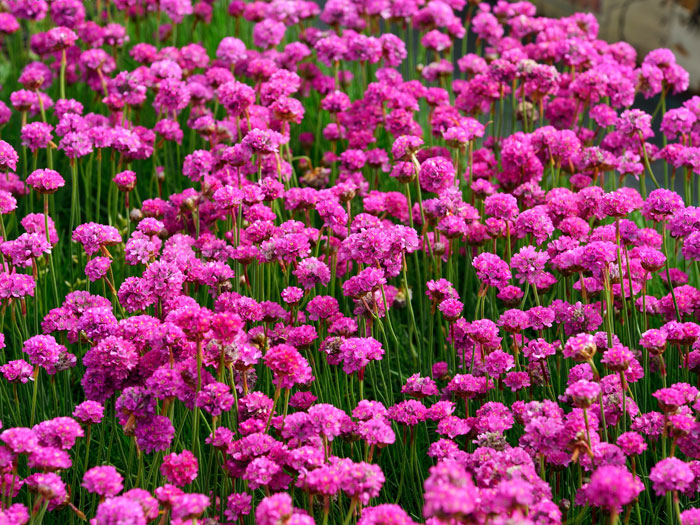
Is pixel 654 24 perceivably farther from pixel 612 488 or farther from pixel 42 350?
pixel 612 488

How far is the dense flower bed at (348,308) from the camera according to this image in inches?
77.4

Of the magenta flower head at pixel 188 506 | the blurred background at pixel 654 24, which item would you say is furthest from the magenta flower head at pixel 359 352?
the blurred background at pixel 654 24

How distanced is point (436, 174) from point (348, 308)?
58cm

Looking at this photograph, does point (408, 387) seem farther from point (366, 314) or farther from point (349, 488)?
point (349, 488)

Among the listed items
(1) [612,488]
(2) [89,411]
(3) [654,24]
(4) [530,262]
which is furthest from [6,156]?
(3) [654,24]

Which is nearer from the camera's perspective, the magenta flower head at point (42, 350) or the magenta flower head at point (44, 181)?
the magenta flower head at point (42, 350)

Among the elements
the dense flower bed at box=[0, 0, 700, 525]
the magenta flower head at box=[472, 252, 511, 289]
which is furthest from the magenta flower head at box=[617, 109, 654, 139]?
the magenta flower head at box=[472, 252, 511, 289]

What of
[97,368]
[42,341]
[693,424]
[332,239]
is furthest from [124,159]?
[693,424]

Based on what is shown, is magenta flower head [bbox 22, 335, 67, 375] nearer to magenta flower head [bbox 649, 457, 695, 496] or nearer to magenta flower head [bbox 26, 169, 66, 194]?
magenta flower head [bbox 26, 169, 66, 194]

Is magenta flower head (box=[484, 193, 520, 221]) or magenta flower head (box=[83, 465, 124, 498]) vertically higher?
magenta flower head (box=[484, 193, 520, 221])

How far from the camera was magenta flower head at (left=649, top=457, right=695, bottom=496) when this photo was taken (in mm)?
1820

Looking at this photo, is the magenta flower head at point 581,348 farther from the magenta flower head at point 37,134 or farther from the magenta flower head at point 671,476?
the magenta flower head at point 37,134

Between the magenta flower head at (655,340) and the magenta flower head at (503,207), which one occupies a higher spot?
the magenta flower head at (503,207)

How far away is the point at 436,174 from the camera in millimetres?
2898
